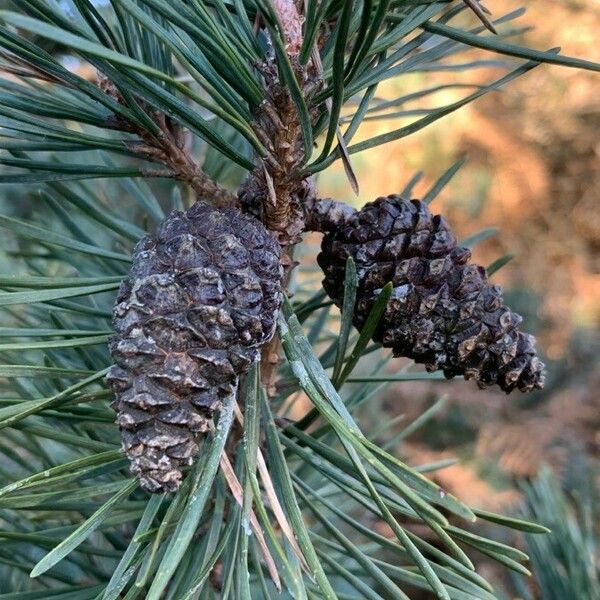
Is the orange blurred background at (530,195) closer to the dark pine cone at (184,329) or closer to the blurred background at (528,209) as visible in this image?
the blurred background at (528,209)

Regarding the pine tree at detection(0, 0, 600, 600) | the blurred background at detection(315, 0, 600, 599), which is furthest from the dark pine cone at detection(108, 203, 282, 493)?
the blurred background at detection(315, 0, 600, 599)

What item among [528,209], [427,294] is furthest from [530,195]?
[427,294]

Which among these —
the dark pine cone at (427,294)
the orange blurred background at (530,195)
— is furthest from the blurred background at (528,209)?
the dark pine cone at (427,294)

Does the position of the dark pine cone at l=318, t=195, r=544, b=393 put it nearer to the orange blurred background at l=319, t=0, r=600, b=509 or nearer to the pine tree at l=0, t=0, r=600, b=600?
the pine tree at l=0, t=0, r=600, b=600

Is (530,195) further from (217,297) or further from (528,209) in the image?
(217,297)

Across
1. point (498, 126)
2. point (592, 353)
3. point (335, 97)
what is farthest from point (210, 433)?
point (498, 126)
